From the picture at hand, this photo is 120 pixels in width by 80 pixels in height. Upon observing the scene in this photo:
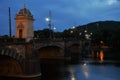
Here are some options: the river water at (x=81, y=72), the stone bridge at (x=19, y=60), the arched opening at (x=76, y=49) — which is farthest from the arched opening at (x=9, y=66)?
the arched opening at (x=76, y=49)

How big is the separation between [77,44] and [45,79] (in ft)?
200

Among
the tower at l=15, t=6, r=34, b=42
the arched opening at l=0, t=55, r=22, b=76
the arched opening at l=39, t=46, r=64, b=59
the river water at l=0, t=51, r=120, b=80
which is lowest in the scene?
the river water at l=0, t=51, r=120, b=80

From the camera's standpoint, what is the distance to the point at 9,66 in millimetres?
45656

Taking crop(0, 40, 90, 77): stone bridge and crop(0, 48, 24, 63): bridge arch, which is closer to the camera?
crop(0, 48, 24, 63): bridge arch

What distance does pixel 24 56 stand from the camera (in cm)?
4503

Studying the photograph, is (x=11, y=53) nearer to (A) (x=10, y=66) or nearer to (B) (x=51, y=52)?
(A) (x=10, y=66)

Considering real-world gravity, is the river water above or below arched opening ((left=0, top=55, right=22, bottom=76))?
below

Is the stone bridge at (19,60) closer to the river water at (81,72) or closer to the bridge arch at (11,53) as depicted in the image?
the bridge arch at (11,53)

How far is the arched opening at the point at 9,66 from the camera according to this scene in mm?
45147

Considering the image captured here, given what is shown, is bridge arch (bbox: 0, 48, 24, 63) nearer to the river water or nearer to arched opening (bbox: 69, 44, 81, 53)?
the river water

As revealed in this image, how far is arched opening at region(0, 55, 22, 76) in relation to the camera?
45147mm

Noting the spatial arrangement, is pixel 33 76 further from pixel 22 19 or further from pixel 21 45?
pixel 22 19

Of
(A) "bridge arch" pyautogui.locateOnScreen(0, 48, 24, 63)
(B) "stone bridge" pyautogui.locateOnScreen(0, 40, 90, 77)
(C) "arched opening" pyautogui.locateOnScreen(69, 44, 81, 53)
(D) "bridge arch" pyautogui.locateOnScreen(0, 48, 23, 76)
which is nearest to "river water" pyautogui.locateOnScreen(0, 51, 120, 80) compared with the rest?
(B) "stone bridge" pyautogui.locateOnScreen(0, 40, 90, 77)

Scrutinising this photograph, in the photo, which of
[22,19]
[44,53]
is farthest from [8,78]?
[44,53]
